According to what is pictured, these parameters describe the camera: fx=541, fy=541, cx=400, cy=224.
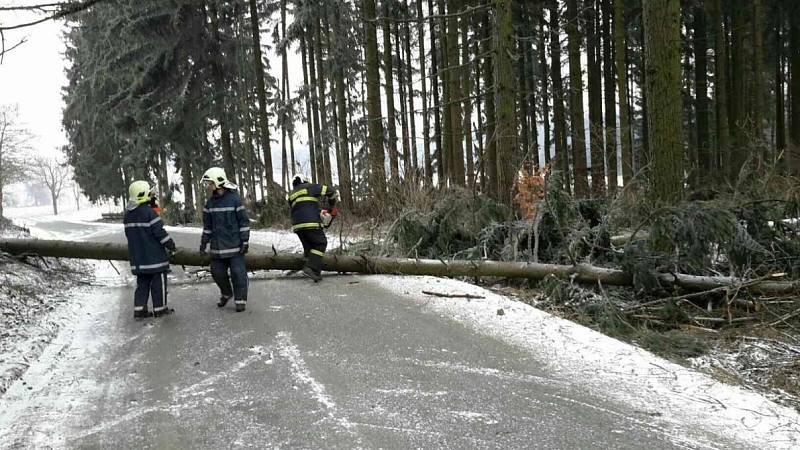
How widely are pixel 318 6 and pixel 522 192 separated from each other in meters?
14.3

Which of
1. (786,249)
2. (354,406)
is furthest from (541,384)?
(786,249)

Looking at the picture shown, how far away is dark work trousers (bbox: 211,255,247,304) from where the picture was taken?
6.56m

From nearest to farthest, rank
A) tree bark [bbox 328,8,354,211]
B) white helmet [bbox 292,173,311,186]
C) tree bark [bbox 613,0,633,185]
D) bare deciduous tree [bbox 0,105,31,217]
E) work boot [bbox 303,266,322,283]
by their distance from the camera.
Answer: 1. work boot [bbox 303,266,322,283]
2. white helmet [bbox 292,173,311,186]
3. tree bark [bbox 613,0,633,185]
4. tree bark [bbox 328,8,354,211]
5. bare deciduous tree [bbox 0,105,31,217]

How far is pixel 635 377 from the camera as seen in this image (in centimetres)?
416

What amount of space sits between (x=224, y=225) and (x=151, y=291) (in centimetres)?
116

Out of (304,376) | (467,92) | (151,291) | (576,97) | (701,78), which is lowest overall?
(304,376)

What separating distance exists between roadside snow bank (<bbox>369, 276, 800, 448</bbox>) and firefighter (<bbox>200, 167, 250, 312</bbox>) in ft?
7.76

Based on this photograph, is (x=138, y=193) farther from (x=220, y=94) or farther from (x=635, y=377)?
(x=220, y=94)

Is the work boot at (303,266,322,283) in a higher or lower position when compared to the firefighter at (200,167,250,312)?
lower

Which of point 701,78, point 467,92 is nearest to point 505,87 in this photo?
point 467,92

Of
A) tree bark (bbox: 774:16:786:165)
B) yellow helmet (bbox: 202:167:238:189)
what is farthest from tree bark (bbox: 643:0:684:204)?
tree bark (bbox: 774:16:786:165)

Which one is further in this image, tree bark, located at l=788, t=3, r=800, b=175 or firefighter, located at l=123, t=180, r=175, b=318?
tree bark, located at l=788, t=3, r=800, b=175

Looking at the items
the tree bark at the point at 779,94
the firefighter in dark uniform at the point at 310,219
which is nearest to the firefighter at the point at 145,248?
the firefighter in dark uniform at the point at 310,219

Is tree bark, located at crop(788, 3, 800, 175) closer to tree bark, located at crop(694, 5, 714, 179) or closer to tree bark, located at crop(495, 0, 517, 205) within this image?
tree bark, located at crop(694, 5, 714, 179)
